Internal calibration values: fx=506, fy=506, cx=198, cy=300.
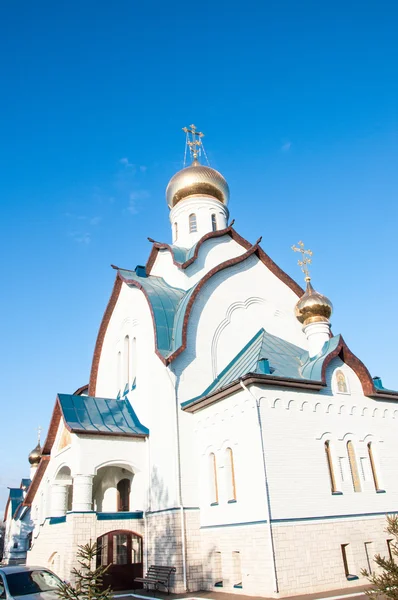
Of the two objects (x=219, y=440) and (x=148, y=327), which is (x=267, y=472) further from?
(x=148, y=327)

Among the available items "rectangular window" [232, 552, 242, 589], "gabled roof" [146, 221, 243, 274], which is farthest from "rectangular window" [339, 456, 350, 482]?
"gabled roof" [146, 221, 243, 274]

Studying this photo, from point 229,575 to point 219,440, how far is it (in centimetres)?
246

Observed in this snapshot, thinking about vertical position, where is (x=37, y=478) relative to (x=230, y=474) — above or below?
above

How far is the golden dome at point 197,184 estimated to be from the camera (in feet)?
54.5

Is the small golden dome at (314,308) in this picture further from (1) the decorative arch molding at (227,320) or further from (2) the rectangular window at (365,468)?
(2) the rectangular window at (365,468)

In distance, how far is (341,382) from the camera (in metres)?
10.7

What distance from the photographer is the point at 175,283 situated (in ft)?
47.5

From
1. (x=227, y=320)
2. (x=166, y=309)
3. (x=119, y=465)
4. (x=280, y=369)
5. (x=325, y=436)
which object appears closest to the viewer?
(x=325, y=436)

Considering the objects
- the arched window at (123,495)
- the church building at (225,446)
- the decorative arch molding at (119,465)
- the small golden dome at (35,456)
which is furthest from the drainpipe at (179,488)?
the small golden dome at (35,456)

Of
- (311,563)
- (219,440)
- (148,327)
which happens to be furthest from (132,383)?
(311,563)

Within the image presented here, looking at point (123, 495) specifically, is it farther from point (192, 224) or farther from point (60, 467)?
point (192, 224)

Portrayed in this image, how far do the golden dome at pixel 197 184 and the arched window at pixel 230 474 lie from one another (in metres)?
9.20

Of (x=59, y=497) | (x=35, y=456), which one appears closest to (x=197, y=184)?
(x=59, y=497)

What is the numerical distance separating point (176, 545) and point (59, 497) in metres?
3.65
